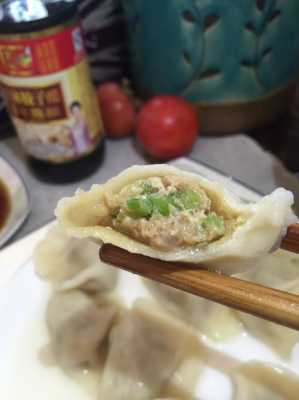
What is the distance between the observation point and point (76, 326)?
90 centimetres

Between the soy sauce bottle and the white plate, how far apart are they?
413mm

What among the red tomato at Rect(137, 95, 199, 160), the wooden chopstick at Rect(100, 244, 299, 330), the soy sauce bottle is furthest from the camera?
the red tomato at Rect(137, 95, 199, 160)

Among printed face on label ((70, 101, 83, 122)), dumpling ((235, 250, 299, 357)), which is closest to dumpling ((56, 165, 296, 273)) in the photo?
dumpling ((235, 250, 299, 357))

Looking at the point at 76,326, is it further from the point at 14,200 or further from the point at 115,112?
Answer: the point at 115,112

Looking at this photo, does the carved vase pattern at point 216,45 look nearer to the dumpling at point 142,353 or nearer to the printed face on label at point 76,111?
the printed face on label at point 76,111

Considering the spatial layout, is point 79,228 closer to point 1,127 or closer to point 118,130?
point 118,130

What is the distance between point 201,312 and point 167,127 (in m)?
0.63

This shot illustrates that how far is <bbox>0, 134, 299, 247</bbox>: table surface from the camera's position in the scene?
128 cm

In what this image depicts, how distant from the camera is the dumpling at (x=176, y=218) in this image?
0.61 meters

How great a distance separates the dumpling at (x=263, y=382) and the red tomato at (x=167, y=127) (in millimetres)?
728

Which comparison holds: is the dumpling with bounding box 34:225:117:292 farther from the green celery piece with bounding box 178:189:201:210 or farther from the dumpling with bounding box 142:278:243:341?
the green celery piece with bounding box 178:189:201:210

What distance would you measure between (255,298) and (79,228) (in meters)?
0.23

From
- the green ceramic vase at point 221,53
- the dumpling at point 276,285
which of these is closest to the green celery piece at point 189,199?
the dumpling at point 276,285

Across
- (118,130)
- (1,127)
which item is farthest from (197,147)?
(1,127)
